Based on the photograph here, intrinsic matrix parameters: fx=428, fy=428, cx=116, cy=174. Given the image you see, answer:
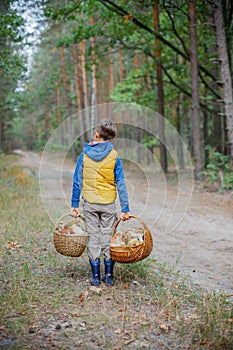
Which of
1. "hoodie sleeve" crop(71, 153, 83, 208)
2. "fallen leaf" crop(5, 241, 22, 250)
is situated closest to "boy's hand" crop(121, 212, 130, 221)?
"hoodie sleeve" crop(71, 153, 83, 208)

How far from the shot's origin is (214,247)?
7.39 meters

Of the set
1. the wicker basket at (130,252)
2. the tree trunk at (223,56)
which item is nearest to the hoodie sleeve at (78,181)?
the wicker basket at (130,252)

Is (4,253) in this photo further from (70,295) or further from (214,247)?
(214,247)

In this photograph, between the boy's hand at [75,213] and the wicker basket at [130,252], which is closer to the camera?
the wicker basket at [130,252]

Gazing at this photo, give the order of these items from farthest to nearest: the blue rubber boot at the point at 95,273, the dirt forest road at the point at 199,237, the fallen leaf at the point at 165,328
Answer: the dirt forest road at the point at 199,237 → the blue rubber boot at the point at 95,273 → the fallen leaf at the point at 165,328

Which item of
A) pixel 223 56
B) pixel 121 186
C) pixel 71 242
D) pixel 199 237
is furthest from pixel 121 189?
pixel 223 56

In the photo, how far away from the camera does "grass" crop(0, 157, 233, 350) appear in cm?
376

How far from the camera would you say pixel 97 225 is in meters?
5.27

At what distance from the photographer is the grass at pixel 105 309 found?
3.76 metres

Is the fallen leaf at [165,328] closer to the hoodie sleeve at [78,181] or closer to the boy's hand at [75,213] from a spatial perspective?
the boy's hand at [75,213]

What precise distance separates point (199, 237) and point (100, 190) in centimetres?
367

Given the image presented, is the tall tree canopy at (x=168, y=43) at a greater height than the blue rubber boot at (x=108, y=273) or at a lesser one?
greater

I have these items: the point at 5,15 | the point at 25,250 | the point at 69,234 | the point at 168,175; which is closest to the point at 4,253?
the point at 25,250

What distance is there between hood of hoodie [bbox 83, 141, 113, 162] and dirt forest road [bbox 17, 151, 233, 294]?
6.68 feet
